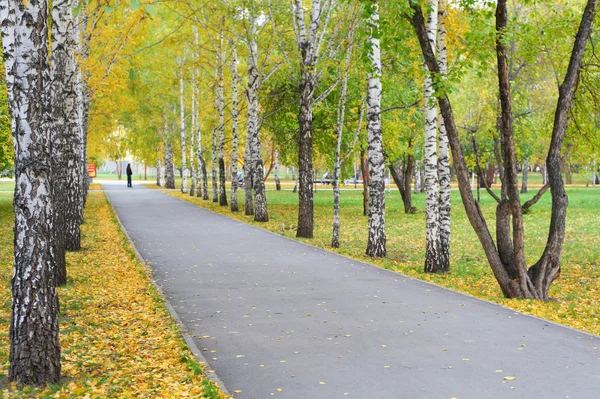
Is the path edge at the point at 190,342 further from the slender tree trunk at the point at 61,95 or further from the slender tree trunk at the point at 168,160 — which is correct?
the slender tree trunk at the point at 168,160

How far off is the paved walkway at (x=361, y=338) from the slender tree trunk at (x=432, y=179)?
1.58 m

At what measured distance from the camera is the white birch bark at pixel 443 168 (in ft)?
47.2

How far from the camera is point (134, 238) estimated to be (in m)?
19.8

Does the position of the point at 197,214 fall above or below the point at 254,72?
below

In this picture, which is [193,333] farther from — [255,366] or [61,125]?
[61,125]

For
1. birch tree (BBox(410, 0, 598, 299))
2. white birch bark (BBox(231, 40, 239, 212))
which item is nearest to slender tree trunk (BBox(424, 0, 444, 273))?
birch tree (BBox(410, 0, 598, 299))

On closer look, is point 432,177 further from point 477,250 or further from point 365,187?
point 365,187

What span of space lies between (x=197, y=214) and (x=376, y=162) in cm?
1361

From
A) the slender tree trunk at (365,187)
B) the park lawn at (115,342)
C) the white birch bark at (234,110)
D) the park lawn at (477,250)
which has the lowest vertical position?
the park lawn at (477,250)

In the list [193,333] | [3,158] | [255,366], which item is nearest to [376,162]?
[193,333]

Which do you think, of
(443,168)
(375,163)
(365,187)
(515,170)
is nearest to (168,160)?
(365,187)

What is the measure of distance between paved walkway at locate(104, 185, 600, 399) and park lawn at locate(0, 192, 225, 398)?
1.09 ft

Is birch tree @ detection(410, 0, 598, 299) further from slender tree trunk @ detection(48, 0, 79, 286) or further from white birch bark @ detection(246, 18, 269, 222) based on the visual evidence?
white birch bark @ detection(246, 18, 269, 222)

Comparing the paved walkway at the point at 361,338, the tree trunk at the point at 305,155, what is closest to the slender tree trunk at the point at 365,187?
the tree trunk at the point at 305,155
